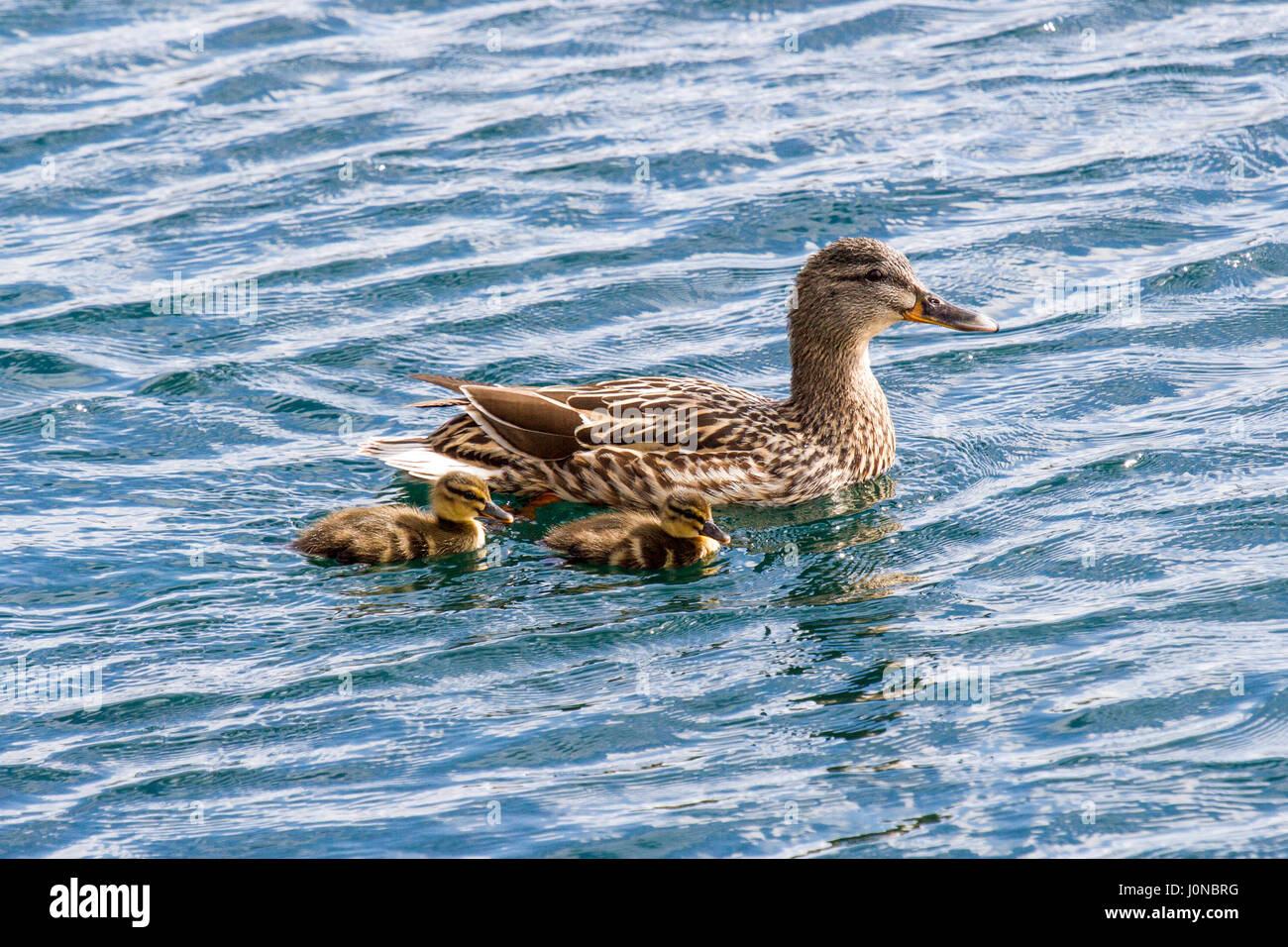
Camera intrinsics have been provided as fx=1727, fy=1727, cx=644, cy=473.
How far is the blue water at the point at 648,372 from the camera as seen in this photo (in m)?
6.02

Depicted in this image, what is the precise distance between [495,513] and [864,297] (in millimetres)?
2239

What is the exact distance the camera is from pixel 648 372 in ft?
32.2

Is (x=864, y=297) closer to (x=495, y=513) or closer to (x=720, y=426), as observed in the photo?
(x=720, y=426)

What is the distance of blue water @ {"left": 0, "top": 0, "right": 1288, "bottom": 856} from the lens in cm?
602

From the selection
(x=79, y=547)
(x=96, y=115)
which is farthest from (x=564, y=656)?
(x=96, y=115)

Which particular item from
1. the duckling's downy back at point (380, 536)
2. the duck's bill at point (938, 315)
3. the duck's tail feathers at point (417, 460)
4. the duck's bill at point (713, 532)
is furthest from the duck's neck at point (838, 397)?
the duckling's downy back at point (380, 536)

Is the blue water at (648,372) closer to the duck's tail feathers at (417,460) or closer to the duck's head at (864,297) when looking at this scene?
the duck's tail feathers at (417,460)

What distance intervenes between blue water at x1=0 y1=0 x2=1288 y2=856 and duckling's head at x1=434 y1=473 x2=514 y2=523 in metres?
0.23

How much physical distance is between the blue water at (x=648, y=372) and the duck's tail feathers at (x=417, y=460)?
22 centimetres

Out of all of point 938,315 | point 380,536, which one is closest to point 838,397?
point 938,315

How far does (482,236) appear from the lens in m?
11.4

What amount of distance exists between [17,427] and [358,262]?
2.79m

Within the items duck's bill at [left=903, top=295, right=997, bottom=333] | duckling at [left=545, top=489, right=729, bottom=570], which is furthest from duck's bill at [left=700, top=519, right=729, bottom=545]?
duck's bill at [left=903, top=295, right=997, bottom=333]

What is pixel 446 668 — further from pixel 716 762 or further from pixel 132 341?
pixel 132 341
